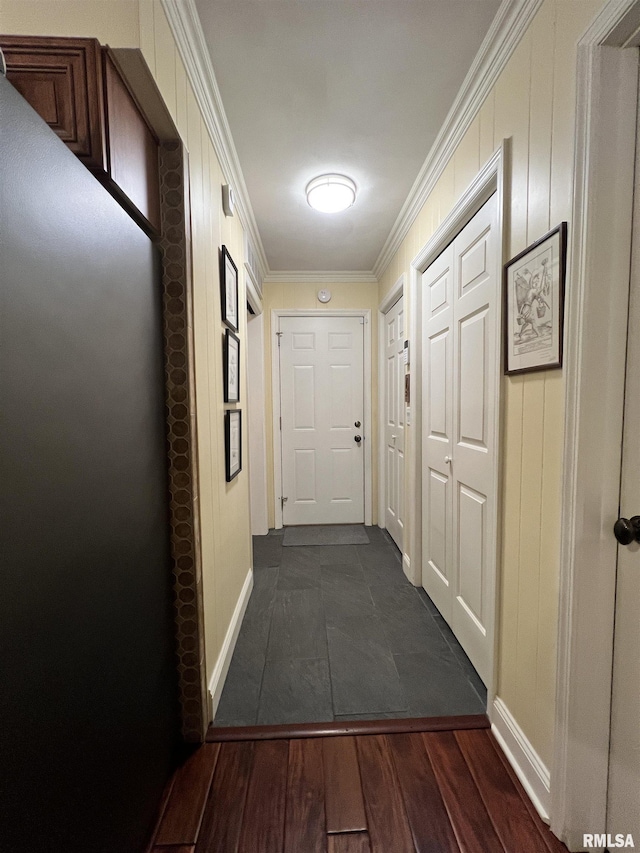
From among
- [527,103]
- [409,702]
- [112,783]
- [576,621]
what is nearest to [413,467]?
[409,702]

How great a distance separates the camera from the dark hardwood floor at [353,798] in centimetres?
97

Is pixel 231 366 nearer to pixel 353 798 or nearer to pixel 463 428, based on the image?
pixel 463 428

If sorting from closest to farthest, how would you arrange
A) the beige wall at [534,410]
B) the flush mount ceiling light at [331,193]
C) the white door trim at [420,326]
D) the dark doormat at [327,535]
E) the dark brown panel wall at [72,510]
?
the dark brown panel wall at [72,510]
the beige wall at [534,410]
the white door trim at [420,326]
the flush mount ceiling light at [331,193]
the dark doormat at [327,535]

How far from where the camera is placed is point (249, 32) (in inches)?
45.9

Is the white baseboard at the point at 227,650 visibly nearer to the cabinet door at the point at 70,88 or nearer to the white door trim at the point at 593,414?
the white door trim at the point at 593,414

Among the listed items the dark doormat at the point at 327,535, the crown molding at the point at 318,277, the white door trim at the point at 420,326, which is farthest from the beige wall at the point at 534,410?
the crown molding at the point at 318,277

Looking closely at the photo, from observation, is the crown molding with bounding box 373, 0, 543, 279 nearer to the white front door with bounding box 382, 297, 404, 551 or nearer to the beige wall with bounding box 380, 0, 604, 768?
the beige wall with bounding box 380, 0, 604, 768

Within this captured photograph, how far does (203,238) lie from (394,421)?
2.12 meters

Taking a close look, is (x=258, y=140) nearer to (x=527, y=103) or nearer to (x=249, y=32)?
(x=249, y=32)

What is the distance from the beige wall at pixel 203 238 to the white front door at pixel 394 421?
1.39m

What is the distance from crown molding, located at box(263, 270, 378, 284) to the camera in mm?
→ 3281

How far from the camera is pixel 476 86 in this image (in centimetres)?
132

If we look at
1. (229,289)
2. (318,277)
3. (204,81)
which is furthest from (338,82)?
(318,277)

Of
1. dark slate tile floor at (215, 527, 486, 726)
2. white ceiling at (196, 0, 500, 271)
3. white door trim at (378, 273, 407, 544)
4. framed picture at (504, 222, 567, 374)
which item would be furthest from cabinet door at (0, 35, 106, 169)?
white door trim at (378, 273, 407, 544)
